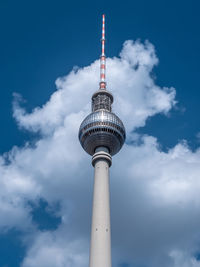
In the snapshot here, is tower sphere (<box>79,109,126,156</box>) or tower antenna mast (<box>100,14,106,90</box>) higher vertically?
tower antenna mast (<box>100,14,106,90</box>)

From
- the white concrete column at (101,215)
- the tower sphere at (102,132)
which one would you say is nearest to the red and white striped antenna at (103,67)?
the tower sphere at (102,132)

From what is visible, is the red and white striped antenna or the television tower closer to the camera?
the television tower

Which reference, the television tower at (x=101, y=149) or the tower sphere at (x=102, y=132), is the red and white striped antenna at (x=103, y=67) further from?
the tower sphere at (x=102, y=132)

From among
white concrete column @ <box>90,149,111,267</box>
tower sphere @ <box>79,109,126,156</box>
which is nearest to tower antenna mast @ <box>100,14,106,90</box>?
tower sphere @ <box>79,109,126,156</box>

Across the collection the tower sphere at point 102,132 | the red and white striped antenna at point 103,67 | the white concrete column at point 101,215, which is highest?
the red and white striped antenna at point 103,67

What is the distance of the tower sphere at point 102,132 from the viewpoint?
83.2 m

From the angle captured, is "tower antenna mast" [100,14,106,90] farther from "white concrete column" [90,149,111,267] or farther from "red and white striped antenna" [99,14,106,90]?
"white concrete column" [90,149,111,267]

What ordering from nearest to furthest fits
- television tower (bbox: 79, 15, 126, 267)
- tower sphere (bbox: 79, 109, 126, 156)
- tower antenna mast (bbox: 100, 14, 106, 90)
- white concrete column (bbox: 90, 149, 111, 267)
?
1. white concrete column (bbox: 90, 149, 111, 267)
2. television tower (bbox: 79, 15, 126, 267)
3. tower sphere (bbox: 79, 109, 126, 156)
4. tower antenna mast (bbox: 100, 14, 106, 90)

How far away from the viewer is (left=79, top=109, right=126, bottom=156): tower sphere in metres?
83.2

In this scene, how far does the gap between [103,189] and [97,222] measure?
25.1 feet

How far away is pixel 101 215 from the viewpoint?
70.4m

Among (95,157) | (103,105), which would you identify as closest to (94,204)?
(95,157)

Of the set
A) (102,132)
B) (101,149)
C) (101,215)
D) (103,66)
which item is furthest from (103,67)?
(101,215)

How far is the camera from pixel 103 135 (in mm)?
83062
